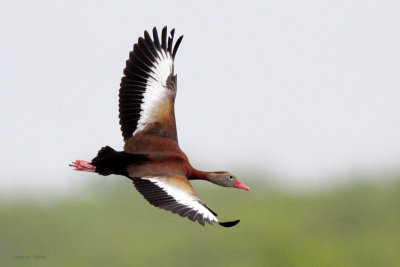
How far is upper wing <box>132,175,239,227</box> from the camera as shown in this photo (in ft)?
61.7

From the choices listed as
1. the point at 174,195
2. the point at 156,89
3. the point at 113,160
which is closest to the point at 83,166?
the point at 113,160

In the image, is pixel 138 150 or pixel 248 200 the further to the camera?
pixel 248 200

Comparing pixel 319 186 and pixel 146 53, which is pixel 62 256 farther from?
pixel 146 53

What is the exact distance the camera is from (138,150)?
Answer: 64.8 ft

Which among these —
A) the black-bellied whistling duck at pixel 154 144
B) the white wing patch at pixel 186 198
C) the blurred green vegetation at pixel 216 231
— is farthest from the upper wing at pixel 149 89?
the blurred green vegetation at pixel 216 231

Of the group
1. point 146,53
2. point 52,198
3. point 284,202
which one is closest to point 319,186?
point 284,202

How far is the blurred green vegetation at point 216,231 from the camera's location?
75.4m

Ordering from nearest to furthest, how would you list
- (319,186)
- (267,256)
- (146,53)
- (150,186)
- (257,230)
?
(150,186) → (146,53) → (267,256) → (257,230) → (319,186)

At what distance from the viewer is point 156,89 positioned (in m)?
20.8

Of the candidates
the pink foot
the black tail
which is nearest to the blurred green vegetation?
the pink foot

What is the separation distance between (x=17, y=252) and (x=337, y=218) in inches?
928

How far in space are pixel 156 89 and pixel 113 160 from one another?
1.73 meters

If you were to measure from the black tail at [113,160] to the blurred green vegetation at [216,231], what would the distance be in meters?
50.8

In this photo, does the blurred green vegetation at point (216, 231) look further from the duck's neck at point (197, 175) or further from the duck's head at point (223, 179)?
the duck's neck at point (197, 175)
